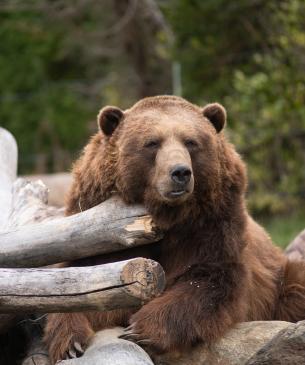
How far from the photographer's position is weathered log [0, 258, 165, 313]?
4797mm

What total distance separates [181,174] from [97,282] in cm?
101

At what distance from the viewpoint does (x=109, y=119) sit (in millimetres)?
6281

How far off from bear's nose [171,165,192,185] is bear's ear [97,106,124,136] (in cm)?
83

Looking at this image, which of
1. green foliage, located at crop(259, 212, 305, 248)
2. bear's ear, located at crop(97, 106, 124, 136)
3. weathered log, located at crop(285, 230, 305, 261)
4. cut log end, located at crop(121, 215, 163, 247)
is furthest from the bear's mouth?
green foliage, located at crop(259, 212, 305, 248)

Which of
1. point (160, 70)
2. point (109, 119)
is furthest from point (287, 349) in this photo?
point (160, 70)

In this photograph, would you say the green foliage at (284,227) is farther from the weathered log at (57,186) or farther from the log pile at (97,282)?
the log pile at (97,282)

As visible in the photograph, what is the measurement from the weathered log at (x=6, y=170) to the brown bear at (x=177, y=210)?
110 centimetres

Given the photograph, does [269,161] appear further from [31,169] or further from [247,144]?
[31,169]

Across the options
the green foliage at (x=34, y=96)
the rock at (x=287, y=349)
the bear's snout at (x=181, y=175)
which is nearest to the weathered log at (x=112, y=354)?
the rock at (x=287, y=349)

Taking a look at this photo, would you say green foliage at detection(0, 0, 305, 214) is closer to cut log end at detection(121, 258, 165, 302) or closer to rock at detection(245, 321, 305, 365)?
rock at detection(245, 321, 305, 365)

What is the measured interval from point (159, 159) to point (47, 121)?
16669mm

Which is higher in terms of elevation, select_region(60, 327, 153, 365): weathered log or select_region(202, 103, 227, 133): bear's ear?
select_region(202, 103, 227, 133): bear's ear

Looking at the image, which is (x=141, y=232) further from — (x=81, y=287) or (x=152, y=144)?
(x=81, y=287)

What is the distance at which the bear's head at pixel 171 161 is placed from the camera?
572cm
